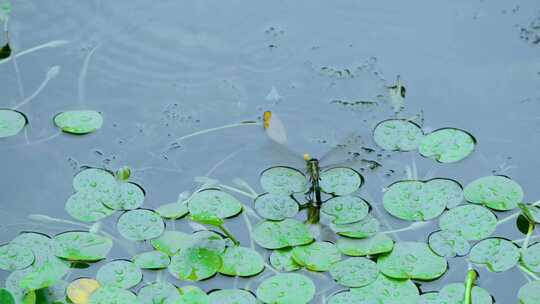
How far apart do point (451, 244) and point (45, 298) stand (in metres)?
0.82

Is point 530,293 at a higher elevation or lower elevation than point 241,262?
lower

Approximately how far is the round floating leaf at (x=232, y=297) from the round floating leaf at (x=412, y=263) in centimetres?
27

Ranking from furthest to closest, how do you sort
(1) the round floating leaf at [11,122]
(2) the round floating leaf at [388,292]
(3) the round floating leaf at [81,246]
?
(1) the round floating leaf at [11,122], (3) the round floating leaf at [81,246], (2) the round floating leaf at [388,292]

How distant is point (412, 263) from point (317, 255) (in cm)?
19

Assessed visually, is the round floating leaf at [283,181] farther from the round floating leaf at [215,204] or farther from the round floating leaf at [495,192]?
the round floating leaf at [495,192]

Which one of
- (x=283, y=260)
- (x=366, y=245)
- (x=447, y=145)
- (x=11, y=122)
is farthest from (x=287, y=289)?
(x=11, y=122)

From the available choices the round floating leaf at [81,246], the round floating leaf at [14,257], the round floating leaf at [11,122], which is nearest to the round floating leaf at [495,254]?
the round floating leaf at [81,246]

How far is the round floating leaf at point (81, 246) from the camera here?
187 centimetres

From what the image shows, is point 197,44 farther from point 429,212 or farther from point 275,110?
point 429,212

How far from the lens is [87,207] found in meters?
1.95

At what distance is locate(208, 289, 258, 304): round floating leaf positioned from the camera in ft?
5.86

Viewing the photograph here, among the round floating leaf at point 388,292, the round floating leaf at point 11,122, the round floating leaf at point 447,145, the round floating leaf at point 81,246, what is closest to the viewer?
the round floating leaf at point 388,292

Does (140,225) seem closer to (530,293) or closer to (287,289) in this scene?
(287,289)

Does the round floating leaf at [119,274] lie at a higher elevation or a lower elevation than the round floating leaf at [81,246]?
lower
